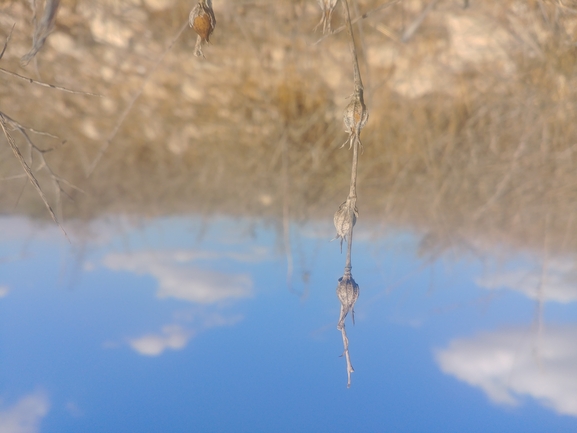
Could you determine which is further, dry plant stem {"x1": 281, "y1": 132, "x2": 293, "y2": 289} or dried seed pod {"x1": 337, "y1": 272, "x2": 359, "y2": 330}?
dry plant stem {"x1": 281, "y1": 132, "x2": 293, "y2": 289}

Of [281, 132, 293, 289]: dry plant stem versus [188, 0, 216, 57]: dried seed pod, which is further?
[281, 132, 293, 289]: dry plant stem

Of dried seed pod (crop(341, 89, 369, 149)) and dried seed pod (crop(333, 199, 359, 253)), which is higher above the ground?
dried seed pod (crop(341, 89, 369, 149))

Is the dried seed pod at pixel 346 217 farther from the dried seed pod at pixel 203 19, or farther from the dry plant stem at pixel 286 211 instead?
the dry plant stem at pixel 286 211

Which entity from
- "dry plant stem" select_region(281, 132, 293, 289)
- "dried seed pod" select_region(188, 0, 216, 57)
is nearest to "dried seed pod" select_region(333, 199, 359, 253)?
"dried seed pod" select_region(188, 0, 216, 57)

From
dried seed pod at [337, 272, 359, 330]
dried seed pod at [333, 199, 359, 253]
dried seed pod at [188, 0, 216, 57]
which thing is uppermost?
dried seed pod at [188, 0, 216, 57]

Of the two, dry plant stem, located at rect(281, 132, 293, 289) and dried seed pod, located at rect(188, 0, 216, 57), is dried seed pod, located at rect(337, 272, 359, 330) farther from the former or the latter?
dry plant stem, located at rect(281, 132, 293, 289)

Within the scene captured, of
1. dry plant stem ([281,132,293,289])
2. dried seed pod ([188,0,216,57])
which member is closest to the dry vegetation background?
dry plant stem ([281,132,293,289])

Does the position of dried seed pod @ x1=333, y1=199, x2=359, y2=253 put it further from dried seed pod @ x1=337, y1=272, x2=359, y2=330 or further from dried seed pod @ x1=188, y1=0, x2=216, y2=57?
dried seed pod @ x1=188, y1=0, x2=216, y2=57

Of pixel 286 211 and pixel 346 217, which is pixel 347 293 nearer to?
pixel 346 217

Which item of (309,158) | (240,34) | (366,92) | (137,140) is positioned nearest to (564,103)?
(366,92)

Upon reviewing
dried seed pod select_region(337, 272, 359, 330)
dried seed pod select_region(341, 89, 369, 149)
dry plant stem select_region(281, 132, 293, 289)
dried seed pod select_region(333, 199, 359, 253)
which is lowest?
dried seed pod select_region(337, 272, 359, 330)
